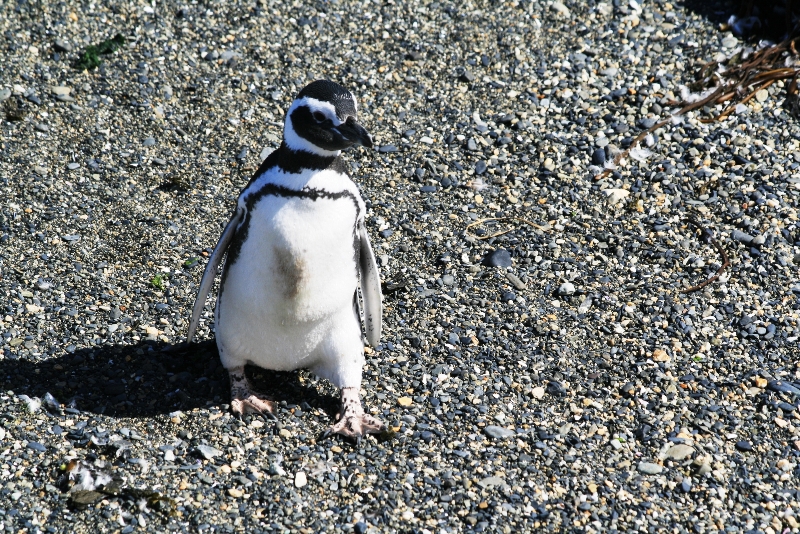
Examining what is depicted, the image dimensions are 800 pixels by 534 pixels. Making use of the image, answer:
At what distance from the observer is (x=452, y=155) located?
5.63 m

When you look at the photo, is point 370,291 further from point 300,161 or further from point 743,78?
point 743,78

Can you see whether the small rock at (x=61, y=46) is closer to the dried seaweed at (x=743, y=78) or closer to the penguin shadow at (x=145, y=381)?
the penguin shadow at (x=145, y=381)

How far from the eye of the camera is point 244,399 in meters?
3.84

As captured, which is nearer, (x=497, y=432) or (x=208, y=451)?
(x=208, y=451)

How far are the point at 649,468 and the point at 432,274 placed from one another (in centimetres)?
164

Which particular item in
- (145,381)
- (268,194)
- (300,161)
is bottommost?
(145,381)

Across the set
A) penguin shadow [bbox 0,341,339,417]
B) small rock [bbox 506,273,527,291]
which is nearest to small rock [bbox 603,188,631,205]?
small rock [bbox 506,273,527,291]

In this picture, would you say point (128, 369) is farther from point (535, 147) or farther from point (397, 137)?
point (535, 147)

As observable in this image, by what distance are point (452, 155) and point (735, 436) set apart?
2.53 m

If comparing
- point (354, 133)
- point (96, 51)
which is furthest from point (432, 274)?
point (96, 51)

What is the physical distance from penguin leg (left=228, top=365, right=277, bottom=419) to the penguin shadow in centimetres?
8

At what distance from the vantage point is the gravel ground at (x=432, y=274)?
3471 mm

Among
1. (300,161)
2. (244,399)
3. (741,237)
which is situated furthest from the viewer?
(741,237)

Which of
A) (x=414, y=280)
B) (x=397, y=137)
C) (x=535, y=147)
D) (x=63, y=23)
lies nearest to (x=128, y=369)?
(x=414, y=280)
